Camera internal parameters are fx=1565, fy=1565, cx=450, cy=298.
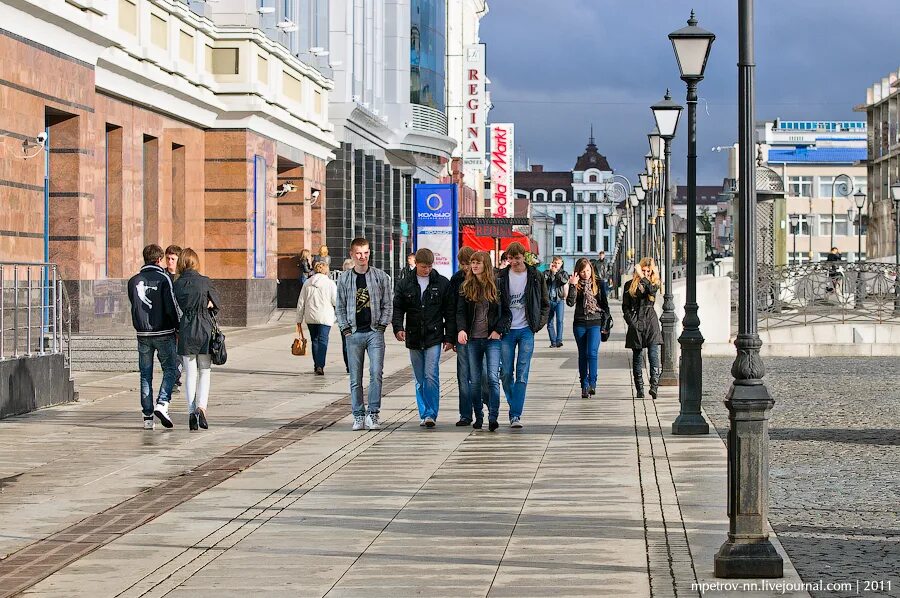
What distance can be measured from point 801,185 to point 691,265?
131154mm

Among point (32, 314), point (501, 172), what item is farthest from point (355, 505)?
point (501, 172)

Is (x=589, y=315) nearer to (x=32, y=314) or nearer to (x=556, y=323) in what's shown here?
(x=32, y=314)

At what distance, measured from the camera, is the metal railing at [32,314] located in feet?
51.0

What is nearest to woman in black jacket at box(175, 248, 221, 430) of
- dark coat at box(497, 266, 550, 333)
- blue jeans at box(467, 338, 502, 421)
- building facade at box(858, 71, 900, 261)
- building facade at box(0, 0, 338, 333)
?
blue jeans at box(467, 338, 502, 421)

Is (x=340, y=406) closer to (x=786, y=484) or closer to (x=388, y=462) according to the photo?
(x=388, y=462)

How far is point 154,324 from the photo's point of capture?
48.1 feet

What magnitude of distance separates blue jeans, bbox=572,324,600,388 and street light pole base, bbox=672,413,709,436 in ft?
13.6

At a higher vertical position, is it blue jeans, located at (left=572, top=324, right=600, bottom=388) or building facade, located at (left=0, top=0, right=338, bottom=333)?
building facade, located at (left=0, top=0, right=338, bottom=333)

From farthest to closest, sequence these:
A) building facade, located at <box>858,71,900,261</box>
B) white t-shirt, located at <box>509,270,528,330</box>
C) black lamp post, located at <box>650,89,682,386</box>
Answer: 1. building facade, located at <box>858,71,900,261</box>
2. black lamp post, located at <box>650,89,682,386</box>
3. white t-shirt, located at <box>509,270,528,330</box>

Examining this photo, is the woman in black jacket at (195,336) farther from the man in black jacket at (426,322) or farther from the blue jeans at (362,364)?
the man in black jacket at (426,322)

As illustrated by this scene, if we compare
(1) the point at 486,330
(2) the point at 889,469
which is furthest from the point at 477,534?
(1) the point at 486,330

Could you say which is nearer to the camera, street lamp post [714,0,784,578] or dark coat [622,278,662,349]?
street lamp post [714,0,784,578]

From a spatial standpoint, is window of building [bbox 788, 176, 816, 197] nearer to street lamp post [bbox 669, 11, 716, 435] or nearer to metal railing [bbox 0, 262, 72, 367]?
street lamp post [bbox 669, 11, 716, 435]

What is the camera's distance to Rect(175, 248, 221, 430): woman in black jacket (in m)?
14.6
